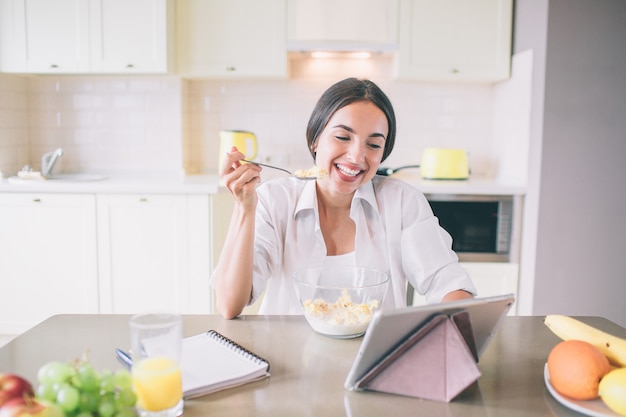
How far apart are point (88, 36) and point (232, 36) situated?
80cm

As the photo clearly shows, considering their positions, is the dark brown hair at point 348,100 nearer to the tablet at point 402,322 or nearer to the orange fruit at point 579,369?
the tablet at point 402,322

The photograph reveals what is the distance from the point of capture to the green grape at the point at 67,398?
679mm

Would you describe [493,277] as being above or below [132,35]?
below

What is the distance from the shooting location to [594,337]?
1.04m

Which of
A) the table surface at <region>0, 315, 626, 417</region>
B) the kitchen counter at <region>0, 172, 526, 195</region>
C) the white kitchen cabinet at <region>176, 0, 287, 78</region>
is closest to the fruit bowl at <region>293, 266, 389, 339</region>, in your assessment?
the table surface at <region>0, 315, 626, 417</region>

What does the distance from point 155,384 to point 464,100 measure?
125 inches

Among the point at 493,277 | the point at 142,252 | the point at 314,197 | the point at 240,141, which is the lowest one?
the point at 493,277

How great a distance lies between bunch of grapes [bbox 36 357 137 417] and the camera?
0.69 metres

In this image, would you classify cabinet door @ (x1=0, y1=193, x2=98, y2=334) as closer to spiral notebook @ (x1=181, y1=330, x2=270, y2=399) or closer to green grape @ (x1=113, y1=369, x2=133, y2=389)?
spiral notebook @ (x1=181, y1=330, x2=270, y2=399)

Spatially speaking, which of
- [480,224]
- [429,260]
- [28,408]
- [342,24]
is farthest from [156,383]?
[342,24]

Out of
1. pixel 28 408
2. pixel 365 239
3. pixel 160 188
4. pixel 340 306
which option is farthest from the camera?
pixel 160 188

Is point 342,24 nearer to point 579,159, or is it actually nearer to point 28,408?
point 579,159

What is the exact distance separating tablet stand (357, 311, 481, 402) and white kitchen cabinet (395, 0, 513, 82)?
252cm

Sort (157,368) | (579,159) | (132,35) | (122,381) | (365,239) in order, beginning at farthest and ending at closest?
(132,35) → (579,159) → (365,239) → (157,368) → (122,381)
